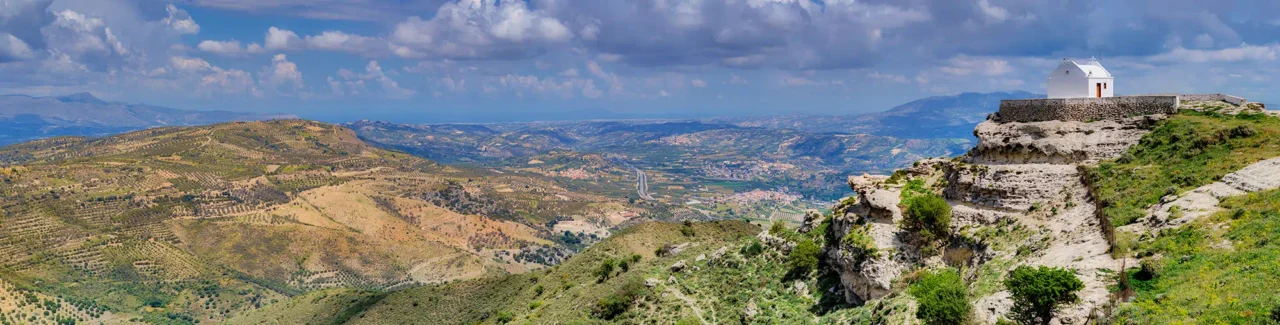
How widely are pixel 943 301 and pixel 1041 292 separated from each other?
4001mm

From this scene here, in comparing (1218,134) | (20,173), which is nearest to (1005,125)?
(1218,134)

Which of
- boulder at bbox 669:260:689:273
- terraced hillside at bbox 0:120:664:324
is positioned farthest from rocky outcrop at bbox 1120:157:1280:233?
terraced hillside at bbox 0:120:664:324

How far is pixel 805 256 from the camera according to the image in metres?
42.5

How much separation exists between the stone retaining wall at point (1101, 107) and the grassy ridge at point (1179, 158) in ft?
5.02

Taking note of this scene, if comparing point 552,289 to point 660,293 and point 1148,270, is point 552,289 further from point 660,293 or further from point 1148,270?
point 1148,270

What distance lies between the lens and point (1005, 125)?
126 feet

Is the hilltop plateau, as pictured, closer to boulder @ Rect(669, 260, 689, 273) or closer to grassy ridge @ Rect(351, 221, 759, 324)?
boulder @ Rect(669, 260, 689, 273)

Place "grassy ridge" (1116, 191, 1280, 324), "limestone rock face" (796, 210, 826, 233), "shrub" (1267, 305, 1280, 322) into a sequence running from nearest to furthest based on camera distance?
1. "shrub" (1267, 305, 1280, 322)
2. "grassy ridge" (1116, 191, 1280, 324)
3. "limestone rock face" (796, 210, 826, 233)

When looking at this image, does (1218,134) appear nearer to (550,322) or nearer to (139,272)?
(550,322)

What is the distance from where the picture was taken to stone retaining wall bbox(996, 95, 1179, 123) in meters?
36.3

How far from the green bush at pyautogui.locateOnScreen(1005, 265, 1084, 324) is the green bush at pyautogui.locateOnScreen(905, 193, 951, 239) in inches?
429

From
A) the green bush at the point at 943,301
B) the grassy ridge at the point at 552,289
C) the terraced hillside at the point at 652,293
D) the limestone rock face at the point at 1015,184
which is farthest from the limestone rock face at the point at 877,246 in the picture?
the grassy ridge at the point at 552,289

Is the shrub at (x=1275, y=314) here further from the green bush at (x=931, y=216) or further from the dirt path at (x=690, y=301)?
the dirt path at (x=690, y=301)

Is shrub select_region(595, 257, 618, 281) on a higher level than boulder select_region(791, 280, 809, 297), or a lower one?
lower
